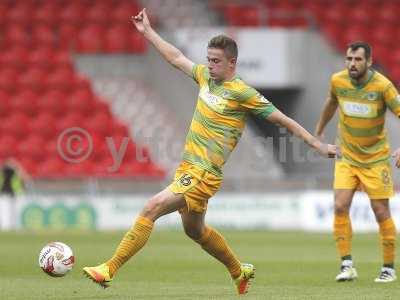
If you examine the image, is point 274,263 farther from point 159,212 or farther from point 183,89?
point 183,89

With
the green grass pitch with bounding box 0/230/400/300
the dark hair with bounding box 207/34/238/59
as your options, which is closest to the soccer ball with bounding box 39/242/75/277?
the green grass pitch with bounding box 0/230/400/300

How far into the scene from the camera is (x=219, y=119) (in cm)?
893

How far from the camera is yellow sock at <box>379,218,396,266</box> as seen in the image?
35.0ft

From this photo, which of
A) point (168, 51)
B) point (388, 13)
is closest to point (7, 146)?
point (388, 13)

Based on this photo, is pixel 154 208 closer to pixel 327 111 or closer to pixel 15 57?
pixel 327 111

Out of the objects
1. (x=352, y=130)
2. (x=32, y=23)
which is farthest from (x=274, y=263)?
(x=32, y=23)

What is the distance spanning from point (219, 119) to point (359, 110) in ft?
7.50

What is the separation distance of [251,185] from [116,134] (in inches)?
146

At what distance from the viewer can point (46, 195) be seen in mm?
21938

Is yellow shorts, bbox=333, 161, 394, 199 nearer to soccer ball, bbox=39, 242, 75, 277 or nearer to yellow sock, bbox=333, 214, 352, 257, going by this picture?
yellow sock, bbox=333, 214, 352, 257

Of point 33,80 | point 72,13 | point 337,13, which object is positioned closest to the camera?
point 33,80

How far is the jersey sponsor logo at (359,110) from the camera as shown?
1070cm

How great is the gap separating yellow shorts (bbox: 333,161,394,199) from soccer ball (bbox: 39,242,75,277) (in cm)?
319

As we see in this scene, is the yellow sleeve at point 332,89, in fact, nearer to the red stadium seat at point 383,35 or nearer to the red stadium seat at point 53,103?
the red stadium seat at point 53,103
